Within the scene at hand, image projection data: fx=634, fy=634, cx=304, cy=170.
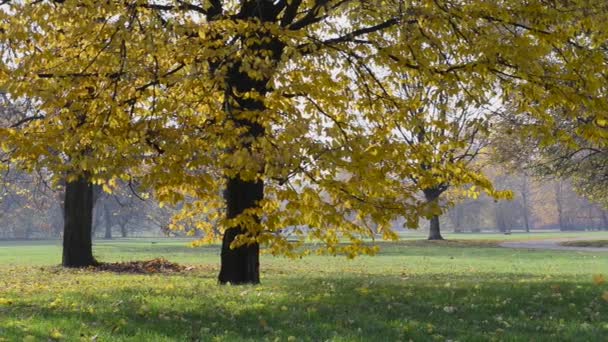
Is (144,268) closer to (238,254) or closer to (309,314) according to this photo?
(238,254)

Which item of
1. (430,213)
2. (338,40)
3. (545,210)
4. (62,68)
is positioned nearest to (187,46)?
(62,68)

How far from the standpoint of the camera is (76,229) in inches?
744

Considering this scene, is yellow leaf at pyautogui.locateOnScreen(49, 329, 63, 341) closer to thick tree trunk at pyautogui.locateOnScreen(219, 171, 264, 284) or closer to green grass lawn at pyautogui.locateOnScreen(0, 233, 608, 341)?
green grass lawn at pyautogui.locateOnScreen(0, 233, 608, 341)

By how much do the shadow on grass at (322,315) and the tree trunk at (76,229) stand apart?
9076 mm

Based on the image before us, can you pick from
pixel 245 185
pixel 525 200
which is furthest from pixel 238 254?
pixel 525 200

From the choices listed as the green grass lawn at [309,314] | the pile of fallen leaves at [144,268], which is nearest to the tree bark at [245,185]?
the green grass lawn at [309,314]

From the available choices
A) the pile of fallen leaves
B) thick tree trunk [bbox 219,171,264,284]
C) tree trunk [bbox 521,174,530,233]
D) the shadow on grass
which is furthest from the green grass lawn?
tree trunk [bbox 521,174,530,233]

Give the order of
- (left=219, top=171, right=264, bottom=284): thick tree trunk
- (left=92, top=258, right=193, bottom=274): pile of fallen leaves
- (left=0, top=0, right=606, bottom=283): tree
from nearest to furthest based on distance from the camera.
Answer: (left=0, top=0, right=606, bottom=283): tree < (left=219, top=171, right=264, bottom=284): thick tree trunk < (left=92, top=258, right=193, bottom=274): pile of fallen leaves

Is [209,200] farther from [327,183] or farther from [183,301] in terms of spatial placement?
[327,183]

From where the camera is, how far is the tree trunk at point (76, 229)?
61.8 ft

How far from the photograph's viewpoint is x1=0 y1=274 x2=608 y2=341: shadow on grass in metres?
6.40

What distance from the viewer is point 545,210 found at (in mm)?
98875

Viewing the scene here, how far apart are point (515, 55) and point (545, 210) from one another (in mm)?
97162

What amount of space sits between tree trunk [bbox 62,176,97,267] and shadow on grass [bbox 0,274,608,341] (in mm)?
9076
